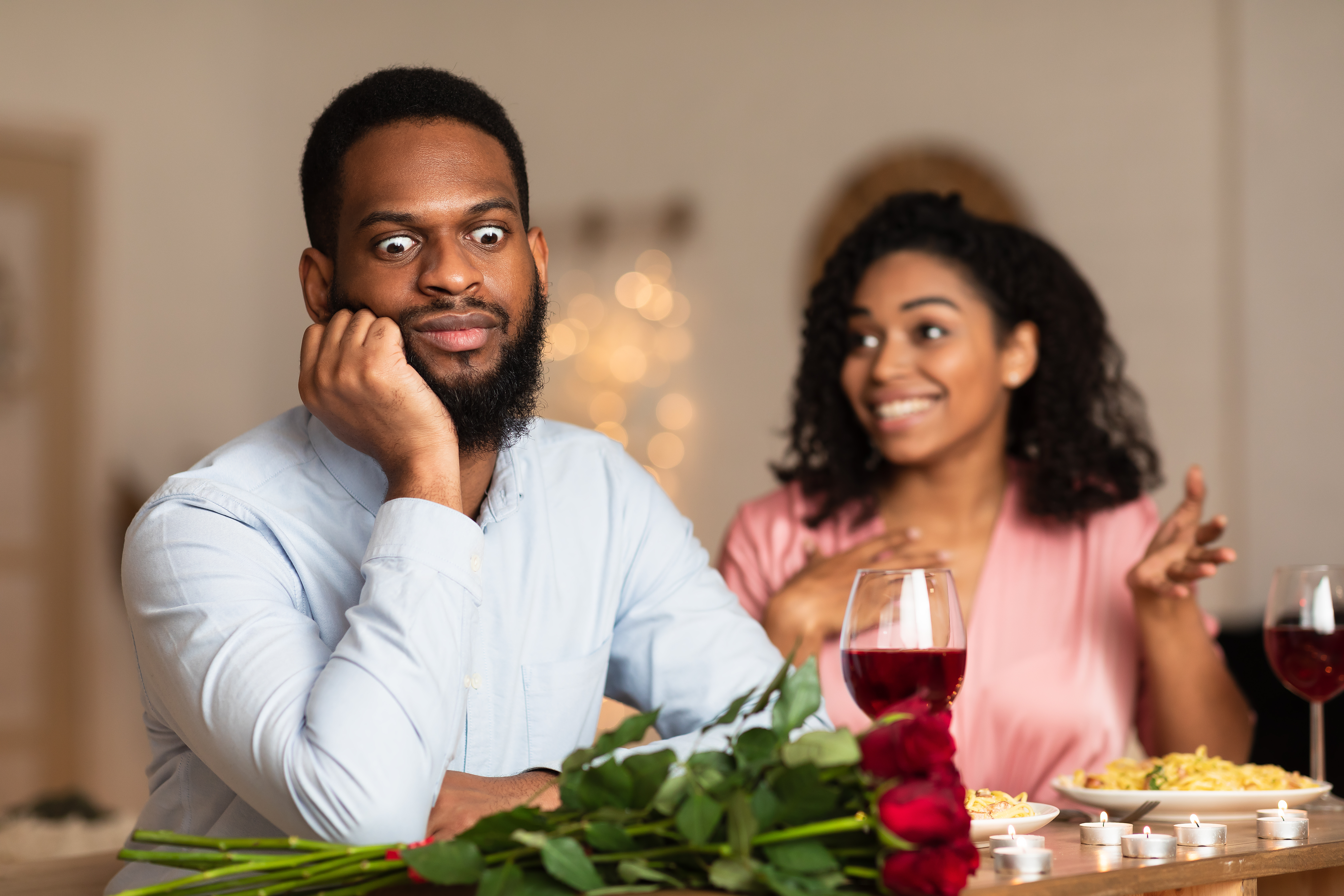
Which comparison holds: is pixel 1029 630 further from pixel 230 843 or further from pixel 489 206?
pixel 230 843

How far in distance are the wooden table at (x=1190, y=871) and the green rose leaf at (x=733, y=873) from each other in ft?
0.20

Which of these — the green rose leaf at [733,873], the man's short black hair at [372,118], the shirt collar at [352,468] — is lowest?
the green rose leaf at [733,873]

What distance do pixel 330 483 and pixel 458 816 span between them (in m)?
0.46

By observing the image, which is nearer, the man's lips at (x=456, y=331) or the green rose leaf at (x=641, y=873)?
the green rose leaf at (x=641, y=873)

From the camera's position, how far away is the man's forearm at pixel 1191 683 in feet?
6.63

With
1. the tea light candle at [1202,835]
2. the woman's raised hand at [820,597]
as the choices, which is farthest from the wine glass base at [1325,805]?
the woman's raised hand at [820,597]

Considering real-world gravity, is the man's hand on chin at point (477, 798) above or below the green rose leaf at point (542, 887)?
below

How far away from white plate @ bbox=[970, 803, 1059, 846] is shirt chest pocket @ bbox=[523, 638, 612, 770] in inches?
19.5

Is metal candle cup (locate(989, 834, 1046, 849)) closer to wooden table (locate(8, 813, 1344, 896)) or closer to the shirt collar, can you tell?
wooden table (locate(8, 813, 1344, 896))

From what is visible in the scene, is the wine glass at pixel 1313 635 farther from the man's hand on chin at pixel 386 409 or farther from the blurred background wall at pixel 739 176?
the blurred background wall at pixel 739 176

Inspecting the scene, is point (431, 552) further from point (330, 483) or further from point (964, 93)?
point (964, 93)

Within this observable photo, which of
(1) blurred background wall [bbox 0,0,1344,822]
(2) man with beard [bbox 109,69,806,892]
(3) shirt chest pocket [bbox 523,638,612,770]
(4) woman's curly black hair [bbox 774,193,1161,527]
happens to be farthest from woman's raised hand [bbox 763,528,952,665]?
(1) blurred background wall [bbox 0,0,1344,822]

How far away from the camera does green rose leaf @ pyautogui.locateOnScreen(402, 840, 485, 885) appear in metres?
0.80

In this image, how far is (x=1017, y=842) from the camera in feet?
3.48
